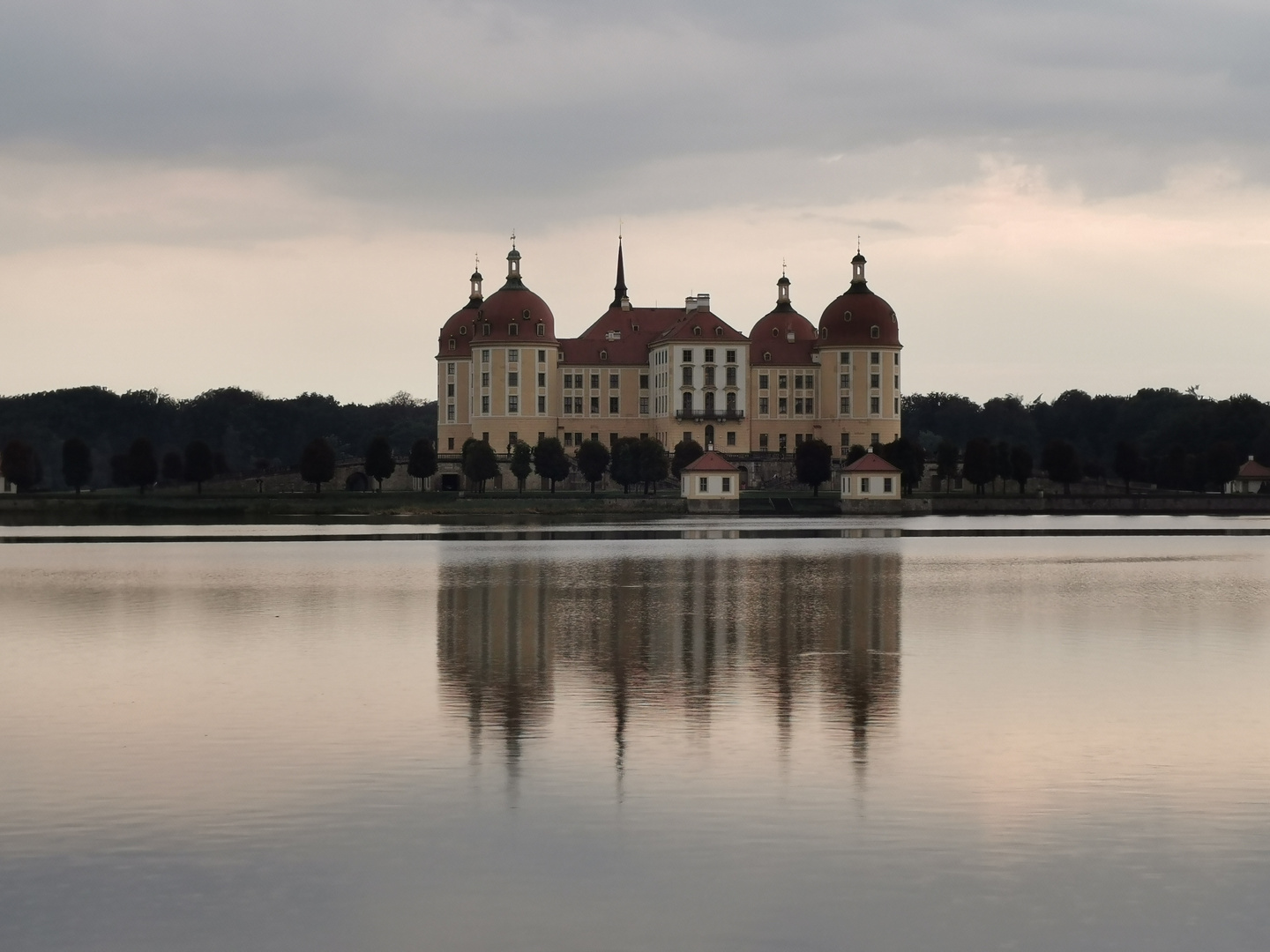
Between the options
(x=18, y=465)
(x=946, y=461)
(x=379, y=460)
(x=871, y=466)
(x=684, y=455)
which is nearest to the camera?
(x=871, y=466)

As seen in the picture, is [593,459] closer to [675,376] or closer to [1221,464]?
[675,376]

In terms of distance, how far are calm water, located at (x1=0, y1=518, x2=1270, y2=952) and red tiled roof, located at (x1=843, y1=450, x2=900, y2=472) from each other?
189ft

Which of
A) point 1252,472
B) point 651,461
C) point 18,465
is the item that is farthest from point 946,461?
point 18,465

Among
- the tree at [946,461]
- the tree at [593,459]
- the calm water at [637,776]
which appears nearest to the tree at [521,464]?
the tree at [593,459]

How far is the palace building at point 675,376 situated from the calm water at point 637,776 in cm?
7472

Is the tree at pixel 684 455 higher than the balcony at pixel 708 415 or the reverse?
the reverse

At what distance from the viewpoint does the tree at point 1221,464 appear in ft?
325

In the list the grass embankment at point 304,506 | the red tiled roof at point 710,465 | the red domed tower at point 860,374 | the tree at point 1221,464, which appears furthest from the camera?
the red domed tower at point 860,374

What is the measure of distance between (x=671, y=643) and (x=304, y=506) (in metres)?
59.3

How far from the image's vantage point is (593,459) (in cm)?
9250

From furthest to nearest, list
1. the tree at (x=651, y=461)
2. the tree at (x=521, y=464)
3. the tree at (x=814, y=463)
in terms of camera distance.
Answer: the tree at (x=521, y=464)
the tree at (x=814, y=463)
the tree at (x=651, y=461)

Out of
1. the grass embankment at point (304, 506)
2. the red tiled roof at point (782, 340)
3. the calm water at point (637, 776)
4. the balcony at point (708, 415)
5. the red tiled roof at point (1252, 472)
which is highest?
the red tiled roof at point (782, 340)

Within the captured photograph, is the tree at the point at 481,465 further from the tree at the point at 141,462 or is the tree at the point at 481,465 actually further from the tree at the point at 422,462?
the tree at the point at 141,462

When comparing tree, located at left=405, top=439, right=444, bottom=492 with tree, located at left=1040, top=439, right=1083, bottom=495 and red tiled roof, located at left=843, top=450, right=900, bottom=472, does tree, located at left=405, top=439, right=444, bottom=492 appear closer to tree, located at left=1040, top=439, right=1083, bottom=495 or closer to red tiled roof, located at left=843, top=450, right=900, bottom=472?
red tiled roof, located at left=843, top=450, right=900, bottom=472
